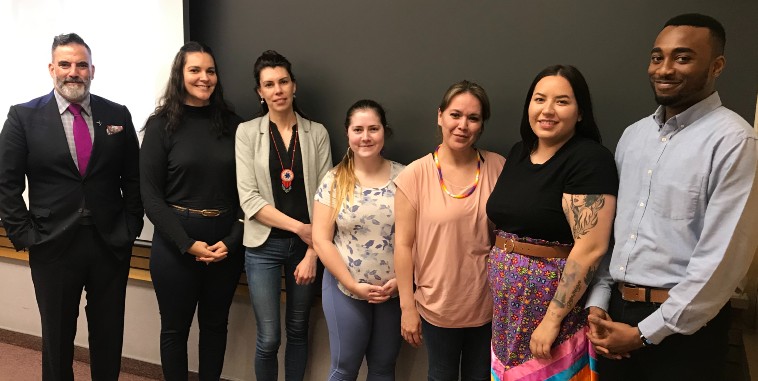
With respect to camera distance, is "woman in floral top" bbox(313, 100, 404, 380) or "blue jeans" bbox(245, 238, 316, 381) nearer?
"woman in floral top" bbox(313, 100, 404, 380)

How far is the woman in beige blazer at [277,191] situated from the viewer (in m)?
2.23

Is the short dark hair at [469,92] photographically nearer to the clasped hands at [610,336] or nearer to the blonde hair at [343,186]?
the blonde hair at [343,186]

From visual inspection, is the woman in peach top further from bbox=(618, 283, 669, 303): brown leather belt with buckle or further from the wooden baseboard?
the wooden baseboard

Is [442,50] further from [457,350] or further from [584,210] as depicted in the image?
[457,350]

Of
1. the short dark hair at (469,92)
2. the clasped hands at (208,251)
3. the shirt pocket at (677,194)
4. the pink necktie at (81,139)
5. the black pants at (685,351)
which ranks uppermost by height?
the short dark hair at (469,92)

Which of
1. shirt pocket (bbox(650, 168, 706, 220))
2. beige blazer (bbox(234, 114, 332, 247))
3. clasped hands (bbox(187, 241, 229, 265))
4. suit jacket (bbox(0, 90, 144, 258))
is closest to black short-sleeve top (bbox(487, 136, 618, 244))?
shirt pocket (bbox(650, 168, 706, 220))

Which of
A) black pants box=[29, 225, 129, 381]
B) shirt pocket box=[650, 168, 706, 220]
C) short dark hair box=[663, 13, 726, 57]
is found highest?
short dark hair box=[663, 13, 726, 57]

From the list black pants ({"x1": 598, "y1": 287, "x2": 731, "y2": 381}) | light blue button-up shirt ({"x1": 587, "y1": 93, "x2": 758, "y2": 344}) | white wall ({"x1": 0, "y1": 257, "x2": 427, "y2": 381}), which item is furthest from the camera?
white wall ({"x1": 0, "y1": 257, "x2": 427, "y2": 381})

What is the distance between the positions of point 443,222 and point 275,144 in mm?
849

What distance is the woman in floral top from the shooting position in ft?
6.56

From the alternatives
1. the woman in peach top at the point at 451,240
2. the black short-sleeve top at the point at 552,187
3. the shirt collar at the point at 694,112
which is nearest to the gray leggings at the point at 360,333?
the woman in peach top at the point at 451,240

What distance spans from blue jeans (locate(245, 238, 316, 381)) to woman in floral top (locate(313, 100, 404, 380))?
24cm

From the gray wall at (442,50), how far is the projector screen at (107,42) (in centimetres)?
21

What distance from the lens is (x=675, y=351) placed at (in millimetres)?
1405
